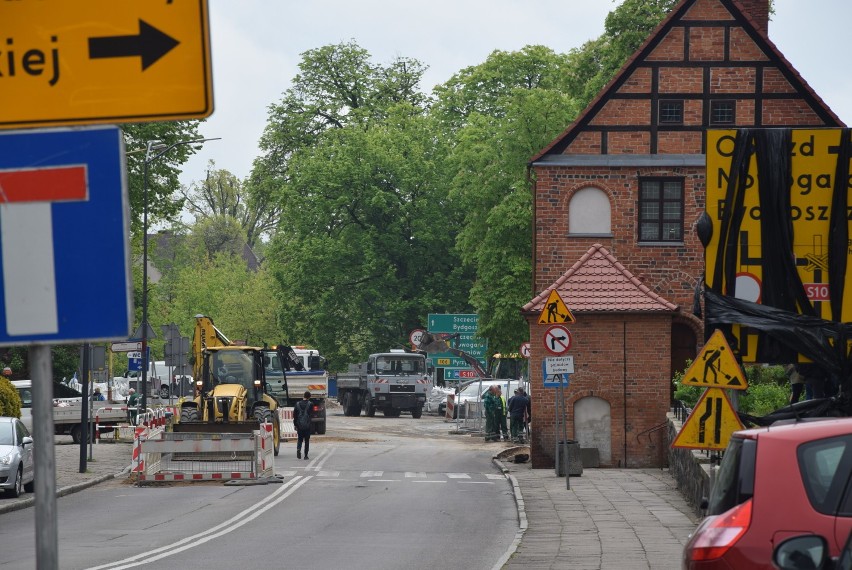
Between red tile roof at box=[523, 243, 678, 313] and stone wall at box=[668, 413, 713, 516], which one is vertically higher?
red tile roof at box=[523, 243, 678, 313]

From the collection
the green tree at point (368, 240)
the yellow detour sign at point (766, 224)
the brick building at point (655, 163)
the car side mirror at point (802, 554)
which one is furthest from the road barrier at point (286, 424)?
the car side mirror at point (802, 554)

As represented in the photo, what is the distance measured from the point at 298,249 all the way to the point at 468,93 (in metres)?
10.7

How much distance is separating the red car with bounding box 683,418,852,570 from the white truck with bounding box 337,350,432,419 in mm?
52100

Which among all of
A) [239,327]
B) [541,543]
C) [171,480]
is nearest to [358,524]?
[541,543]

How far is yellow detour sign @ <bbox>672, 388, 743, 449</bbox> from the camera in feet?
46.2

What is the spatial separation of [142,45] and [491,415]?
40.6 meters

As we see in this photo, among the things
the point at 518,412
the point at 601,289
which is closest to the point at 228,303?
the point at 518,412

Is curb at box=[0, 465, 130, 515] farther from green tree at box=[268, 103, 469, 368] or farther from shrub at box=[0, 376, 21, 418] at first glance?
green tree at box=[268, 103, 469, 368]

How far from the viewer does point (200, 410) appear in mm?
33594

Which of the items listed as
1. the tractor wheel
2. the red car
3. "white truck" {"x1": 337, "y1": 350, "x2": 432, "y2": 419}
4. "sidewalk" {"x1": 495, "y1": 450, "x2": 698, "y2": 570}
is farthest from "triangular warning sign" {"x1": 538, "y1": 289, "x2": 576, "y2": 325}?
"white truck" {"x1": 337, "y1": 350, "x2": 432, "y2": 419}

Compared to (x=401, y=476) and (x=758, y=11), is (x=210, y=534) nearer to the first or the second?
(x=401, y=476)

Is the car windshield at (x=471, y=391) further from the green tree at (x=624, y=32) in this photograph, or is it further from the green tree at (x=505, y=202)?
the green tree at (x=624, y=32)

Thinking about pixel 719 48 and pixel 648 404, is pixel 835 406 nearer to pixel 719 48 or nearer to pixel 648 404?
pixel 648 404

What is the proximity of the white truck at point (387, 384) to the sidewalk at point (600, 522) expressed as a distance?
31256mm
